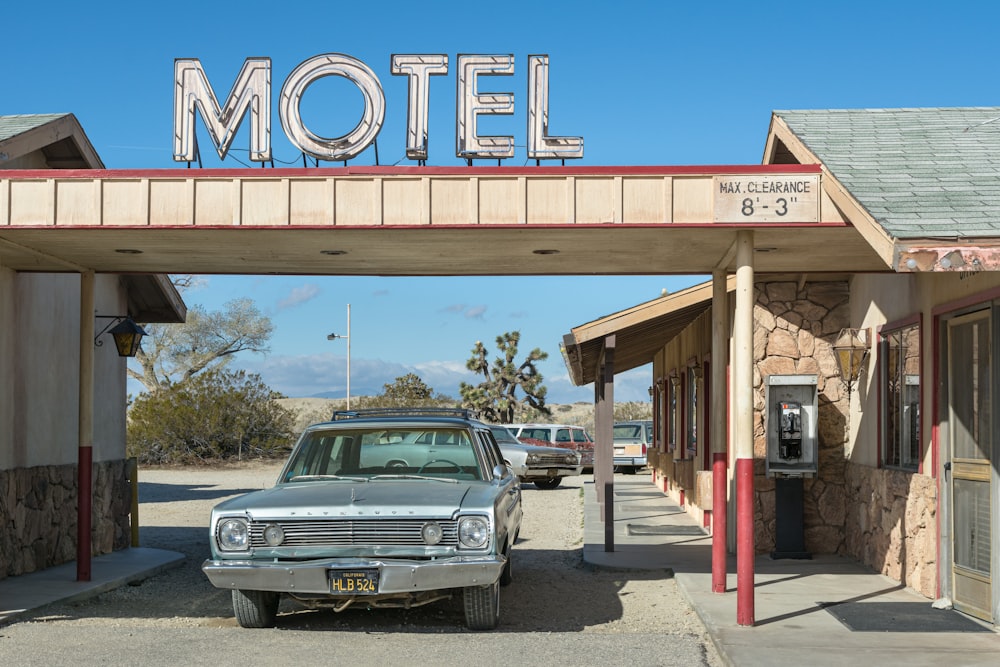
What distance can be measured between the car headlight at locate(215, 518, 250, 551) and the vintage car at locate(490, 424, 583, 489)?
18.1m

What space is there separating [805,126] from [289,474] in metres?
5.98

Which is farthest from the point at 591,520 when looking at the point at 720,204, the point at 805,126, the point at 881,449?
the point at 720,204

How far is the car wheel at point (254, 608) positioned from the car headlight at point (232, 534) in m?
0.57

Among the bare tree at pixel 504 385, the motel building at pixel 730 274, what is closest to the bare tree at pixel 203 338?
the bare tree at pixel 504 385

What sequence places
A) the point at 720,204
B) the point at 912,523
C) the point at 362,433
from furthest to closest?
the point at 912,523 < the point at 362,433 < the point at 720,204

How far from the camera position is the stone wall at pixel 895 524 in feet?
34.1

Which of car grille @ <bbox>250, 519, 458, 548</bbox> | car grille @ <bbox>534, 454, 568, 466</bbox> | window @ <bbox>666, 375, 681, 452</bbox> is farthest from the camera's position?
car grille @ <bbox>534, 454, 568, 466</bbox>

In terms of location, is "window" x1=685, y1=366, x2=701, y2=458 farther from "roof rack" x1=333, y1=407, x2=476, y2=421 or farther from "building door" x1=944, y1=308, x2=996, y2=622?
"building door" x1=944, y1=308, x2=996, y2=622

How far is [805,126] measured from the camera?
1152 centimetres

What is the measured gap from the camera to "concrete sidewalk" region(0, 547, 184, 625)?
10273mm

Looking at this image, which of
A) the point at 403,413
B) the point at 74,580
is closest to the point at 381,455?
the point at 403,413

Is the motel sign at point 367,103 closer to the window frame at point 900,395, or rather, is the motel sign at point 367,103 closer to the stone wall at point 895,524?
the window frame at point 900,395

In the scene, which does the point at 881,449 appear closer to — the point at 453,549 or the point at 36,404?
the point at 453,549

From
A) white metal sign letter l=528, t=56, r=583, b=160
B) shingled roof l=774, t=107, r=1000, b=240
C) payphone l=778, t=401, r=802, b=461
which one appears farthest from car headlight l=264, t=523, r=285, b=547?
payphone l=778, t=401, r=802, b=461
